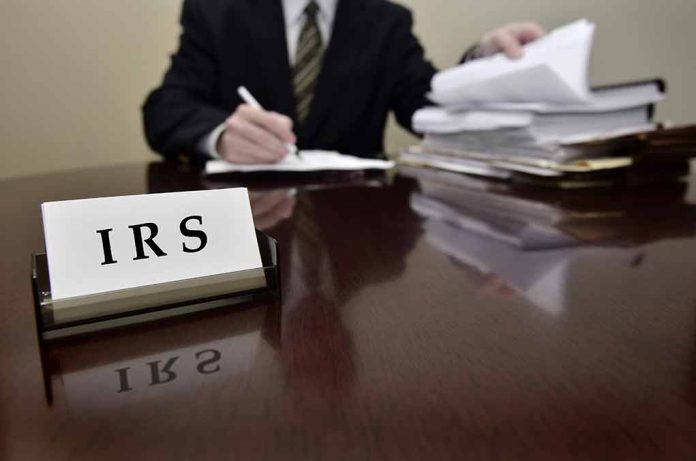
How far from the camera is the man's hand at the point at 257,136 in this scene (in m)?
0.72

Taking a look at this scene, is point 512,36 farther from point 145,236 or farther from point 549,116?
point 145,236

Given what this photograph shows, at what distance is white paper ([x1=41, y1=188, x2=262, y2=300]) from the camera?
0.21 metres

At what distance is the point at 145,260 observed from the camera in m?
0.22

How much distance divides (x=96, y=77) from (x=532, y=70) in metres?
1.32

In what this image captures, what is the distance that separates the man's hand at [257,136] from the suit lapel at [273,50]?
18.1 inches

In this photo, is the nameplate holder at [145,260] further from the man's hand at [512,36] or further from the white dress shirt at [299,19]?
the white dress shirt at [299,19]

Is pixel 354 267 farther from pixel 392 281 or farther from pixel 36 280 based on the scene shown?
pixel 36 280

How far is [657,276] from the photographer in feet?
0.95

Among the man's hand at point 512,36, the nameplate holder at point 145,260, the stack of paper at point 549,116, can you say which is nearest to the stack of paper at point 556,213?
the stack of paper at point 549,116

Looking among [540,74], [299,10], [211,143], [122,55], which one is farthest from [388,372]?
[122,55]

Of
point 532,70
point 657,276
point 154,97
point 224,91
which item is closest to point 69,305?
point 657,276

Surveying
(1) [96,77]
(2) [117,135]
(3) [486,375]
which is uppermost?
(1) [96,77]

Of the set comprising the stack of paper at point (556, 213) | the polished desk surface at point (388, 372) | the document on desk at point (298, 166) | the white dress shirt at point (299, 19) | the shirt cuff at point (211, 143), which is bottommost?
the polished desk surface at point (388, 372)

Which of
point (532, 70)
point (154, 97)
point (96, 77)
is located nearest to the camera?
point (532, 70)
